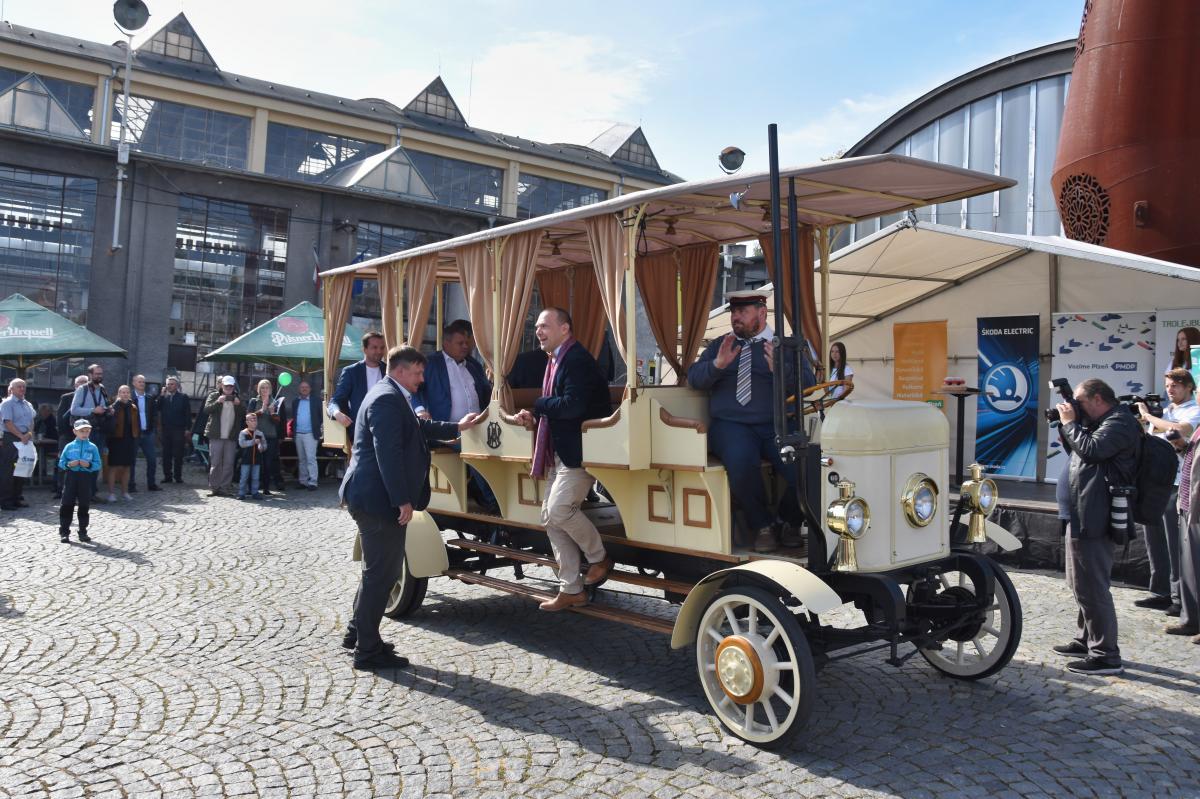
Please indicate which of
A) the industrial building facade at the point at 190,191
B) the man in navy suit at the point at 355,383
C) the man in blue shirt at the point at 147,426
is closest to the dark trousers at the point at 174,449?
the man in blue shirt at the point at 147,426

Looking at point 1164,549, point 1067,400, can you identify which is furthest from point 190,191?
point 1164,549

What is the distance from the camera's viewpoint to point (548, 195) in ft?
93.4

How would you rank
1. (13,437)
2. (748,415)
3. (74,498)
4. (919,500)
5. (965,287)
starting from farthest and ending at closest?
1. (965,287)
2. (13,437)
3. (74,498)
4. (748,415)
5. (919,500)

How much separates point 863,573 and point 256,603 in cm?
463

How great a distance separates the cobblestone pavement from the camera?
11.8 feet

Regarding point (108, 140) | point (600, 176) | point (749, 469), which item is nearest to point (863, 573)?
point (749, 469)

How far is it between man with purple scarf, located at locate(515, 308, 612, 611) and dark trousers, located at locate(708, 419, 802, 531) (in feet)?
2.60

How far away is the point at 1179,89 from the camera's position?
34.1 feet

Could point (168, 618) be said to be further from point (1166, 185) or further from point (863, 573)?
point (1166, 185)

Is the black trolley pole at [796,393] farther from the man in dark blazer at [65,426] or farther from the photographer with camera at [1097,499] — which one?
the man in dark blazer at [65,426]

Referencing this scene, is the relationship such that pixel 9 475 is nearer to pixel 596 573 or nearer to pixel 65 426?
pixel 65 426

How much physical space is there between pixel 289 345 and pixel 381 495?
34.0 ft

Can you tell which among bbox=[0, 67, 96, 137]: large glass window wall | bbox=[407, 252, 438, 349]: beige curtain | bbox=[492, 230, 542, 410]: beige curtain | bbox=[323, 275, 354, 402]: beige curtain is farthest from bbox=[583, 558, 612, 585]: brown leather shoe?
bbox=[0, 67, 96, 137]: large glass window wall

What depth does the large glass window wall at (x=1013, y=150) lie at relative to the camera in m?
18.2
